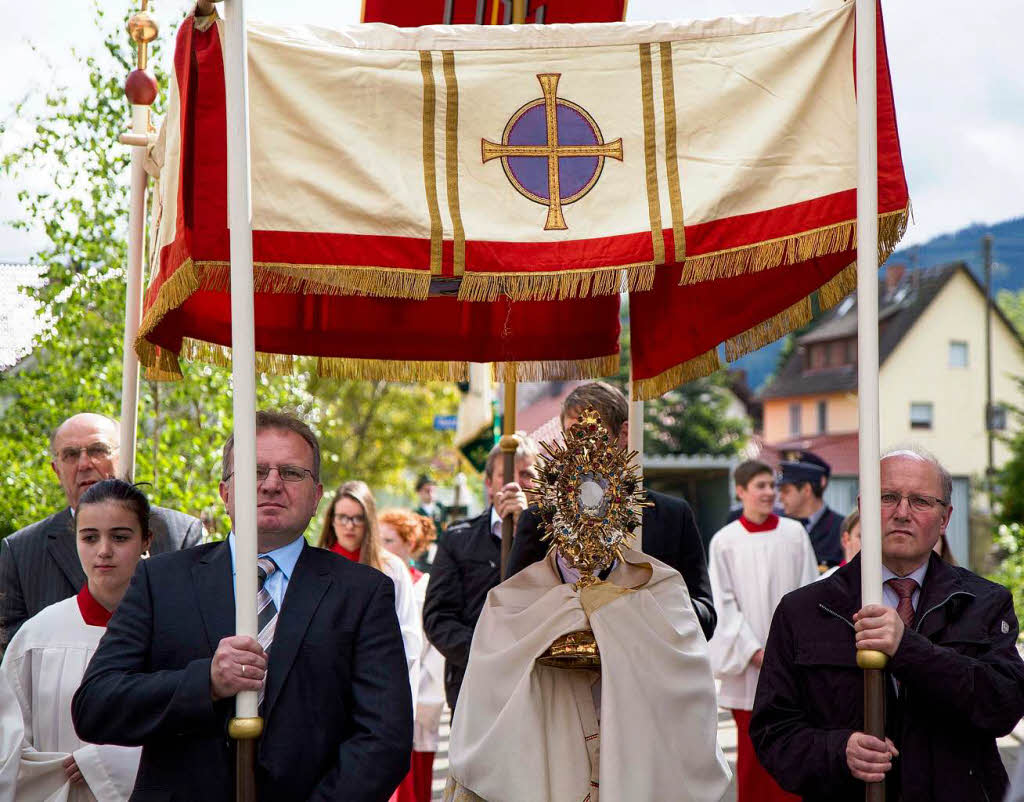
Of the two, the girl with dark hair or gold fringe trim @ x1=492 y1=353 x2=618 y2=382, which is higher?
gold fringe trim @ x1=492 y1=353 x2=618 y2=382

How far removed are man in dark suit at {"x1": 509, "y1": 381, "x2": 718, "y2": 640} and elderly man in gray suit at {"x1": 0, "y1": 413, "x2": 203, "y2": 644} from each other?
1.79 meters

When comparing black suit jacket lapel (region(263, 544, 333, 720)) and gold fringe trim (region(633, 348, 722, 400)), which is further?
gold fringe trim (region(633, 348, 722, 400))

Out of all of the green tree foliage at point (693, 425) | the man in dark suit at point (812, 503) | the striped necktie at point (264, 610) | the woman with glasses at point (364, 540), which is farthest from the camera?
the green tree foliage at point (693, 425)

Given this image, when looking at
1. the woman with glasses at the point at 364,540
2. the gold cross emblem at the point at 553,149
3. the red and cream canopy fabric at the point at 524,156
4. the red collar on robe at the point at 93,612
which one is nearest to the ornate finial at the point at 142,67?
the red and cream canopy fabric at the point at 524,156

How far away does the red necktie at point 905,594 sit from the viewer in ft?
14.0

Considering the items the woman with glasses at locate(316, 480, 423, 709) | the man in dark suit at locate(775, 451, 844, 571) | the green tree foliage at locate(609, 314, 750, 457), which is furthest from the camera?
the green tree foliage at locate(609, 314, 750, 457)

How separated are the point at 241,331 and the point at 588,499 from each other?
1.29 meters

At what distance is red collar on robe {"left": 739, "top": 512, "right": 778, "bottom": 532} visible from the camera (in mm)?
9328

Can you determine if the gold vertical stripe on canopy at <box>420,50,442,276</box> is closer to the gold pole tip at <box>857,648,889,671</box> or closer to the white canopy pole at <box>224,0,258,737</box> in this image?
the white canopy pole at <box>224,0,258,737</box>

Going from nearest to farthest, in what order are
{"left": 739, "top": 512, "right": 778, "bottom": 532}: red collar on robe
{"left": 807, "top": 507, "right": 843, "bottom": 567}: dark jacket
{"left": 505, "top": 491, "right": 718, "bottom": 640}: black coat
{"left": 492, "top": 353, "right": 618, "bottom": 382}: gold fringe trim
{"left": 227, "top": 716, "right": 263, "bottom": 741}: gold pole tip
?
{"left": 227, "top": 716, "right": 263, "bottom": 741}: gold pole tip
{"left": 505, "top": 491, "right": 718, "bottom": 640}: black coat
{"left": 492, "top": 353, "right": 618, "bottom": 382}: gold fringe trim
{"left": 739, "top": 512, "right": 778, "bottom": 532}: red collar on robe
{"left": 807, "top": 507, "right": 843, "bottom": 567}: dark jacket

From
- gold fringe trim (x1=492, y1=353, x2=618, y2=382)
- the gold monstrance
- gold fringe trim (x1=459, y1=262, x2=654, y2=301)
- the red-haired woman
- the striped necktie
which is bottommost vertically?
the red-haired woman

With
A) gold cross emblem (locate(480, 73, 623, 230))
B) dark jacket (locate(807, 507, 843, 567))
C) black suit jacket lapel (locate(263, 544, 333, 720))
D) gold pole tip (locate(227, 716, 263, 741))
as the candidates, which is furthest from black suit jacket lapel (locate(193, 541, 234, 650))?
dark jacket (locate(807, 507, 843, 567))

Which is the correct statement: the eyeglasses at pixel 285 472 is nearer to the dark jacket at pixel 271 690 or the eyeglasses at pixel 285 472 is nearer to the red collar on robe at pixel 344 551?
the dark jacket at pixel 271 690

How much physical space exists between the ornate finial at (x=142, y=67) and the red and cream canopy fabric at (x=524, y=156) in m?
0.86
